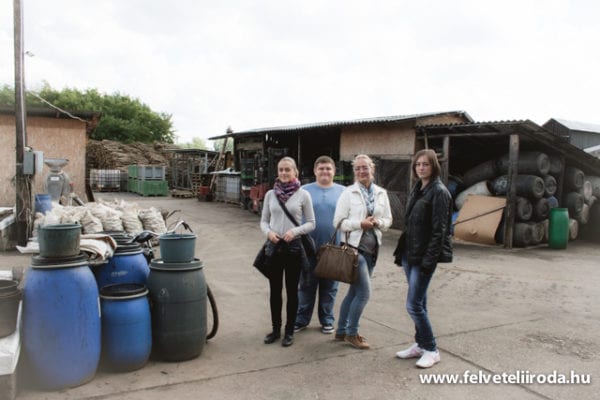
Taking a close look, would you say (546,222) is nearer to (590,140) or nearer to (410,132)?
(410,132)

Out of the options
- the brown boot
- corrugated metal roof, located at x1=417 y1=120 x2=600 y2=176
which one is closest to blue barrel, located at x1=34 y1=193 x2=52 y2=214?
the brown boot

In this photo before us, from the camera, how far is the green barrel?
1187cm

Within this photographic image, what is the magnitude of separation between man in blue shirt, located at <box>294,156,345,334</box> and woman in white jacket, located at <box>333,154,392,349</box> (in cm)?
36

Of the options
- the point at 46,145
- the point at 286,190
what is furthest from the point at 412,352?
the point at 46,145

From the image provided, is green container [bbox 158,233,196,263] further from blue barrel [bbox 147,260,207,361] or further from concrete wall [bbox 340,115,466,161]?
concrete wall [bbox 340,115,466,161]

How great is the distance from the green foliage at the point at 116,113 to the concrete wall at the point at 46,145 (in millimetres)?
28200

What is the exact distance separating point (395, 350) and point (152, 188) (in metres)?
24.1

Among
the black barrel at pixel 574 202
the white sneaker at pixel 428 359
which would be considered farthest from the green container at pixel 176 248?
the black barrel at pixel 574 202

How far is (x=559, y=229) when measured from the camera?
11.9 m

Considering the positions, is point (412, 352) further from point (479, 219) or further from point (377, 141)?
point (377, 141)

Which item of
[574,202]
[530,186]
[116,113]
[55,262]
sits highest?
[116,113]

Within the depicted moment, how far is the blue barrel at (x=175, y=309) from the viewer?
407 centimetres

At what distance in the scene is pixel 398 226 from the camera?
1449 centimetres

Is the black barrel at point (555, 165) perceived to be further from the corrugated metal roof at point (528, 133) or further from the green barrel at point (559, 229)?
the green barrel at point (559, 229)
